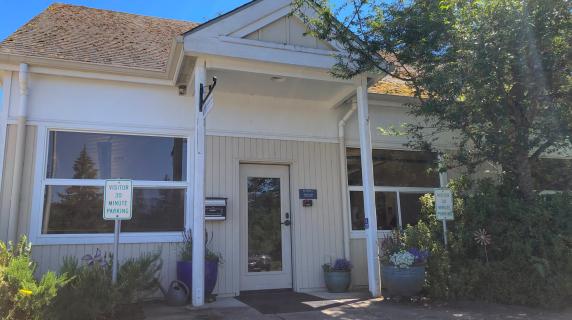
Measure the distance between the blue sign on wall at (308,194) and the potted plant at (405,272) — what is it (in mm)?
2204

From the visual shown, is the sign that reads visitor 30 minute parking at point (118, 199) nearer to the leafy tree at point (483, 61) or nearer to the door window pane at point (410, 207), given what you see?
the leafy tree at point (483, 61)

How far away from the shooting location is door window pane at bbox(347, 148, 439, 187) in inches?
371

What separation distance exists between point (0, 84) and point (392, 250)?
697 centimetres

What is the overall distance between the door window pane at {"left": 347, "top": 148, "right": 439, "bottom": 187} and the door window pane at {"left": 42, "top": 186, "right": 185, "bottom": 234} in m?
3.47

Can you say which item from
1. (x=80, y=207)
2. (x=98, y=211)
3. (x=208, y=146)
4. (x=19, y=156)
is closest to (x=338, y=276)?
(x=208, y=146)

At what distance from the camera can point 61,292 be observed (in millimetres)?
5230

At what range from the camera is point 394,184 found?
9.66 meters

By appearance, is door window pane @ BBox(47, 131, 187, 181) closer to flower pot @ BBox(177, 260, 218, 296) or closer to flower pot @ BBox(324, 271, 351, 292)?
flower pot @ BBox(177, 260, 218, 296)

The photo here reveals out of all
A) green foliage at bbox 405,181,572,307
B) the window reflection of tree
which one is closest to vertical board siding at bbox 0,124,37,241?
the window reflection of tree

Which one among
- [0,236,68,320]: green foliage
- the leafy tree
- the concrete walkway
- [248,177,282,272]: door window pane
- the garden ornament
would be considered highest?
the leafy tree

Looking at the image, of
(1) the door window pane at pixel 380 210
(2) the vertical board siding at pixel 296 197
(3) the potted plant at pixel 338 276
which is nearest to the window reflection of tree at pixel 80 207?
(2) the vertical board siding at pixel 296 197

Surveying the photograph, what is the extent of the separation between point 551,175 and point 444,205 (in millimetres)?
2743

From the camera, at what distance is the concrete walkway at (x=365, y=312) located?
19.8ft

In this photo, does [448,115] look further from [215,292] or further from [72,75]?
[72,75]
